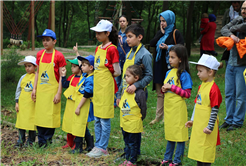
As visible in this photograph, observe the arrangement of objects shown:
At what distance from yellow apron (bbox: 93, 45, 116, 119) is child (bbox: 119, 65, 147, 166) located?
1.37ft

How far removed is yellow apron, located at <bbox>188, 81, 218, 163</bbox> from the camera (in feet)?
11.8

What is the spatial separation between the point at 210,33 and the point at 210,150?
348 inches

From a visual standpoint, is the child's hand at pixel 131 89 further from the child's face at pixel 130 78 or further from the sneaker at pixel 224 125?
the sneaker at pixel 224 125

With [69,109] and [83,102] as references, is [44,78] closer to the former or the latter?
[69,109]

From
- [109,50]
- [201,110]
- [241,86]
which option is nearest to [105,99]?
[109,50]

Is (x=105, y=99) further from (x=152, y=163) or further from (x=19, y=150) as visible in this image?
(x=19, y=150)

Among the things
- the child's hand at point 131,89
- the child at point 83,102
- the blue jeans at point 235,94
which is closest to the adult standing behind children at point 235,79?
the blue jeans at point 235,94

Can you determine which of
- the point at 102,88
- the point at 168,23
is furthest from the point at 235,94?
the point at 102,88

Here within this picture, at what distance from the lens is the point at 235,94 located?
19.9ft

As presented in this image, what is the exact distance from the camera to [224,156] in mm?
4801

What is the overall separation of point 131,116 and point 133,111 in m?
0.08

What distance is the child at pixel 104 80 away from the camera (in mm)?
4582

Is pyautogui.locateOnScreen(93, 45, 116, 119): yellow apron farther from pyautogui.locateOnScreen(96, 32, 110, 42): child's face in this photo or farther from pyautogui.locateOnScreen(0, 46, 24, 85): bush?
pyautogui.locateOnScreen(0, 46, 24, 85): bush

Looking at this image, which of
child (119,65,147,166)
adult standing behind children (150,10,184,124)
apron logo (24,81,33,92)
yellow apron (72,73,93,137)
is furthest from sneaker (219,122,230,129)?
apron logo (24,81,33,92)
